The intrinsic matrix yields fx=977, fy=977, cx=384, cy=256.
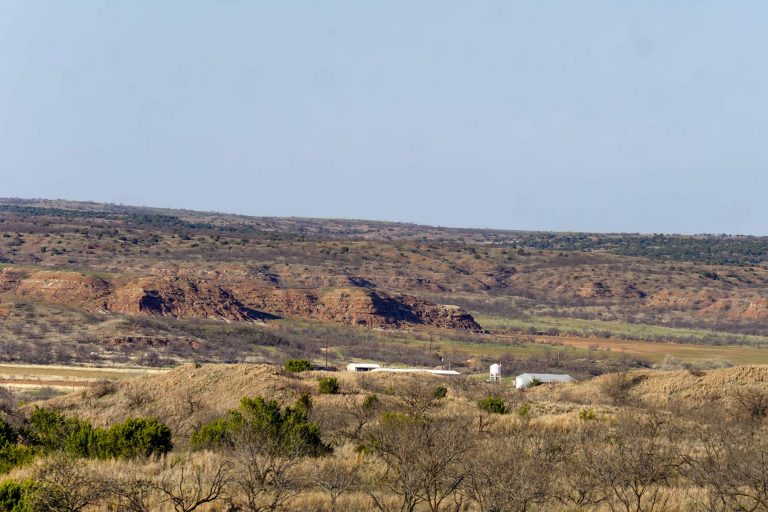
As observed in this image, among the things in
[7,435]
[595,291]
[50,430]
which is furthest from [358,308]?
[7,435]

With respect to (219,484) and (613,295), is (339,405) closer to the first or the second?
(219,484)

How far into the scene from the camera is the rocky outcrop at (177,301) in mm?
98125

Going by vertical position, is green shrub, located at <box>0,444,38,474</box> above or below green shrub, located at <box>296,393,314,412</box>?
above

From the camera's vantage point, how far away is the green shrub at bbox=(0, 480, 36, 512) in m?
17.1

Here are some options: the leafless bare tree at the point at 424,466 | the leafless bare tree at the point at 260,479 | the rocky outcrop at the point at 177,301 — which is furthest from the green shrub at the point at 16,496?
the rocky outcrop at the point at 177,301

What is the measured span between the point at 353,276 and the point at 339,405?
99200 mm

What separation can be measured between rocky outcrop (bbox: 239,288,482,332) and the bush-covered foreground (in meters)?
68.9

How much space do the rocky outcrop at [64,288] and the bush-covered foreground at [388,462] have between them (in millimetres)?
62998

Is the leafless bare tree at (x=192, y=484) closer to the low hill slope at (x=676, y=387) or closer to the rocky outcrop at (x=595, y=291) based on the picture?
the low hill slope at (x=676, y=387)

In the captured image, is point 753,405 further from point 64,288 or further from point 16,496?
point 64,288

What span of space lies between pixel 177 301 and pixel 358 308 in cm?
1986

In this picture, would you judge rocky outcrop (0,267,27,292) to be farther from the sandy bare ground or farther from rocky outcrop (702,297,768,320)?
rocky outcrop (702,297,768,320)

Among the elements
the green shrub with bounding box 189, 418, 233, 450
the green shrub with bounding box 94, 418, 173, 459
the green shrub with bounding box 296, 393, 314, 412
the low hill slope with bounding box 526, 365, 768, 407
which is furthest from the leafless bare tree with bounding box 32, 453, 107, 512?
the low hill slope with bounding box 526, 365, 768, 407

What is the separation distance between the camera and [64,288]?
100125 millimetres
